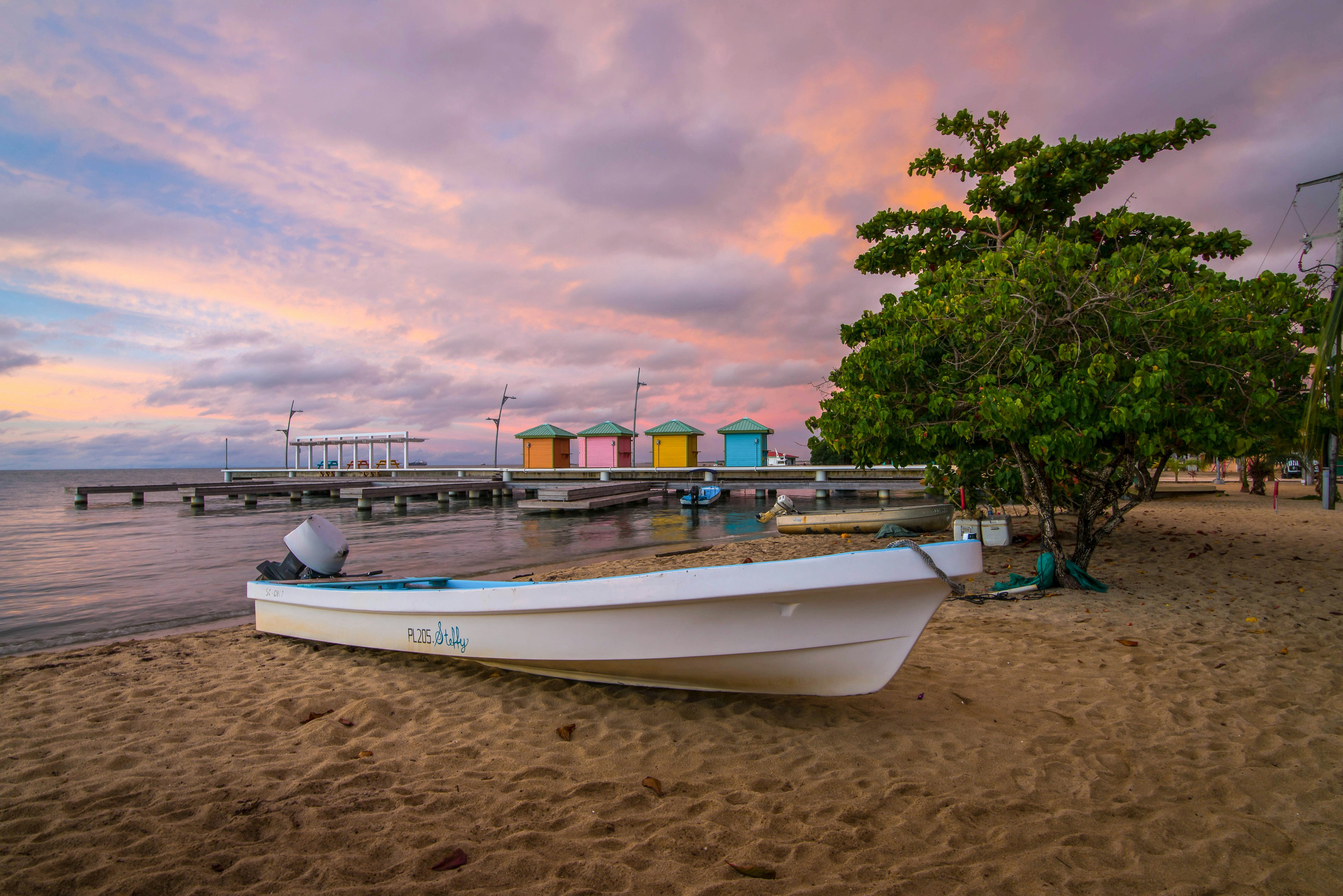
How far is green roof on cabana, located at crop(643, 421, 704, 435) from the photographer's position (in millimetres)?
38656

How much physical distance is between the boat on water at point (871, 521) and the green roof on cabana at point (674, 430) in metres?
22.5

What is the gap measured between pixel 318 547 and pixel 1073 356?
812 cm

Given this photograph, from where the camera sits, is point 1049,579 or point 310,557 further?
point 1049,579

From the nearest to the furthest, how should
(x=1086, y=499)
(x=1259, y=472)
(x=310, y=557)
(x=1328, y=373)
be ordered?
(x=1328, y=373)
(x=310, y=557)
(x=1086, y=499)
(x=1259, y=472)

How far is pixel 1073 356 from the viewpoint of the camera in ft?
20.5

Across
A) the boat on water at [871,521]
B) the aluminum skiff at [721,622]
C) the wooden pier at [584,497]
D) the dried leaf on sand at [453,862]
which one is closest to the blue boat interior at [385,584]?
the aluminum skiff at [721,622]

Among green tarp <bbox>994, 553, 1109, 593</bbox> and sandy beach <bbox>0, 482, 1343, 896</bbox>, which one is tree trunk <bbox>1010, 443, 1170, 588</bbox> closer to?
green tarp <bbox>994, 553, 1109, 593</bbox>

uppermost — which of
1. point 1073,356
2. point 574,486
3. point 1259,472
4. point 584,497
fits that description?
point 1073,356

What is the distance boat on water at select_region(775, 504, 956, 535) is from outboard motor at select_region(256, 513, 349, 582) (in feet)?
36.9

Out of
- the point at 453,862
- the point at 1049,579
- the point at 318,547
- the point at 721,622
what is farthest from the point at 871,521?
the point at 453,862

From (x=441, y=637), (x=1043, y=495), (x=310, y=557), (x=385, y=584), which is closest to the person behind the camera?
(x=441, y=637)

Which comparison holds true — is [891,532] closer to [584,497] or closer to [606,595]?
[606,595]

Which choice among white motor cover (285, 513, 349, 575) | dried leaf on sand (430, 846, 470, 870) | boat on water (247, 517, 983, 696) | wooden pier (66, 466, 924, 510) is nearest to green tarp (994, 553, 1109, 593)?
boat on water (247, 517, 983, 696)

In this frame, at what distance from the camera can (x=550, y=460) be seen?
137 ft
